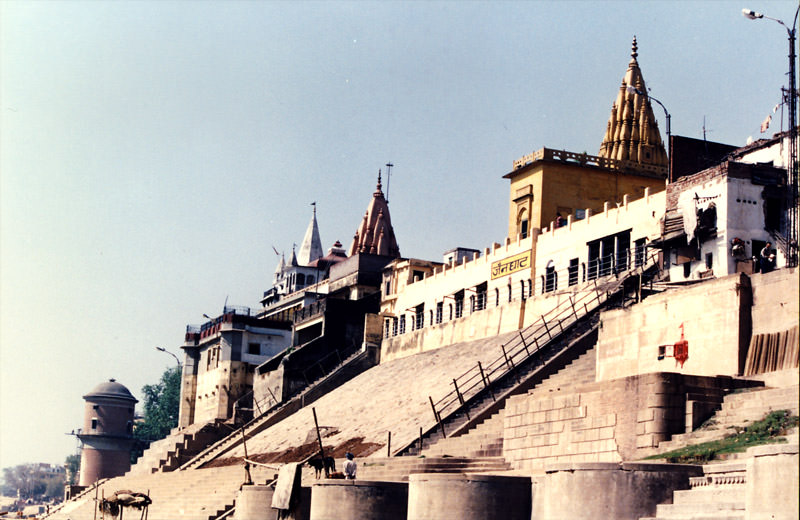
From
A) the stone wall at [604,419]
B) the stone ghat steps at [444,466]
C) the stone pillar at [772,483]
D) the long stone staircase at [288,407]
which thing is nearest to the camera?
the stone pillar at [772,483]

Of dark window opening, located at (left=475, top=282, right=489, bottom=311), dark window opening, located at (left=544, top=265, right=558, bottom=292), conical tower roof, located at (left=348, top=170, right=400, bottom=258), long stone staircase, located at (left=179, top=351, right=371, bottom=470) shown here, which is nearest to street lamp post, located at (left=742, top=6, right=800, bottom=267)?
dark window opening, located at (left=544, top=265, right=558, bottom=292)

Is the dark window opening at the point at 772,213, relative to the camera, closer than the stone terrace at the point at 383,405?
Yes

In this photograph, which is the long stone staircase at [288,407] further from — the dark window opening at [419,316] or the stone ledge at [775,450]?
the stone ledge at [775,450]

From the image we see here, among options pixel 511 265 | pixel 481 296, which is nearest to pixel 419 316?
pixel 481 296

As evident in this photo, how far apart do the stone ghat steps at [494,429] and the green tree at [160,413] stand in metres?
49.6

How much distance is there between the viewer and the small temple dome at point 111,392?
80.1 metres

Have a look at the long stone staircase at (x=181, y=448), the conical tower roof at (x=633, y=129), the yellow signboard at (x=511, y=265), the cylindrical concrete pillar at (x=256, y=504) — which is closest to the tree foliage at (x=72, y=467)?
the long stone staircase at (x=181, y=448)

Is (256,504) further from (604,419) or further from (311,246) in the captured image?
(311,246)

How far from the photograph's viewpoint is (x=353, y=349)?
58750 millimetres

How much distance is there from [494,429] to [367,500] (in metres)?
8.83

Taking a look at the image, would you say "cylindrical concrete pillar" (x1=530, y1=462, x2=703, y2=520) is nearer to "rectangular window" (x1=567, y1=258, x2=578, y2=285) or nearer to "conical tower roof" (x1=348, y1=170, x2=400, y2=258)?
"rectangular window" (x1=567, y1=258, x2=578, y2=285)

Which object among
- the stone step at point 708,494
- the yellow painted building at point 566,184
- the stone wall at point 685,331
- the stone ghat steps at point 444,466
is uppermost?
the yellow painted building at point 566,184

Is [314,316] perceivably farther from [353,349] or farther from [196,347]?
[196,347]

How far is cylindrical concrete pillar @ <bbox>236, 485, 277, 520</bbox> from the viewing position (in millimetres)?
30094
